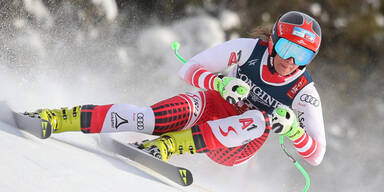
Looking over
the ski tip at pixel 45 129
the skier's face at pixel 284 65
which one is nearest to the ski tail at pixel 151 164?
the ski tip at pixel 45 129

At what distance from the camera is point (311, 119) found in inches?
84.0

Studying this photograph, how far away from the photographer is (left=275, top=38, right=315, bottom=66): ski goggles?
202 cm

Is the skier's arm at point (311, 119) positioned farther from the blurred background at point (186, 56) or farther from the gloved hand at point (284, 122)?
the blurred background at point (186, 56)

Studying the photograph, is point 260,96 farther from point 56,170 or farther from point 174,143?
point 56,170

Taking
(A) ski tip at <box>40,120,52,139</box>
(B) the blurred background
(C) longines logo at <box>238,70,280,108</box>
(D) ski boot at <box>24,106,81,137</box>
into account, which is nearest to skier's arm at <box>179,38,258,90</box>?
(C) longines logo at <box>238,70,280,108</box>

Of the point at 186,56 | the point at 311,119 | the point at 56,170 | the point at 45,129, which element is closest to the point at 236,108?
the point at 311,119

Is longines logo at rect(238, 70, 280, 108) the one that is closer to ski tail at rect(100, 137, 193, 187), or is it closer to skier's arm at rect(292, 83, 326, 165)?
skier's arm at rect(292, 83, 326, 165)

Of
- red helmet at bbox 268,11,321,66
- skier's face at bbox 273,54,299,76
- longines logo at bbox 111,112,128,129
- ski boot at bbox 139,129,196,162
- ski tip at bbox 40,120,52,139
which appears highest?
red helmet at bbox 268,11,321,66

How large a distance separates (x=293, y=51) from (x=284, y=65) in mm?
84

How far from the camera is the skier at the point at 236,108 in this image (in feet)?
6.26

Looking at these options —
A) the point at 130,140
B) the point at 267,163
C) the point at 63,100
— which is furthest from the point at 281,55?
the point at 267,163

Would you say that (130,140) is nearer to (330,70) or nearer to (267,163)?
(267,163)

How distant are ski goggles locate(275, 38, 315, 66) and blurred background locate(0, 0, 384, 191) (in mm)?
490

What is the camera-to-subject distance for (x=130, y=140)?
2.80 meters
